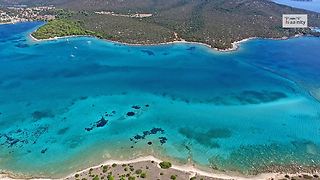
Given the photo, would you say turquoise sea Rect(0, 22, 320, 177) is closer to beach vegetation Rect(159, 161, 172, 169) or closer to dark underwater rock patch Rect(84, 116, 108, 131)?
dark underwater rock patch Rect(84, 116, 108, 131)

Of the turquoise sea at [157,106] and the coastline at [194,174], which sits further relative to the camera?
the turquoise sea at [157,106]

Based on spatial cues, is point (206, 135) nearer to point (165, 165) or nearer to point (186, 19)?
point (165, 165)

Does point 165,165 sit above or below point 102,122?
below

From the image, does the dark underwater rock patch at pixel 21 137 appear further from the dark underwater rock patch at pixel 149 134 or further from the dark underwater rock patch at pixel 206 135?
the dark underwater rock patch at pixel 206 135

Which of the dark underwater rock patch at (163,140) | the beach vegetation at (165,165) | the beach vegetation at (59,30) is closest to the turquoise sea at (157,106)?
the dark underwater rock patch at (163,140)

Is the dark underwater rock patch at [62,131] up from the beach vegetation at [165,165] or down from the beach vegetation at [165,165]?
up

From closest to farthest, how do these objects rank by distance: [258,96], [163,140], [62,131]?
1. [163,140]
2. [62,131]
3. [258,96]

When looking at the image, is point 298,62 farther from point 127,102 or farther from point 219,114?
point 127,102

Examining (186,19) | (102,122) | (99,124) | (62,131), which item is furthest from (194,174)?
(186,19)

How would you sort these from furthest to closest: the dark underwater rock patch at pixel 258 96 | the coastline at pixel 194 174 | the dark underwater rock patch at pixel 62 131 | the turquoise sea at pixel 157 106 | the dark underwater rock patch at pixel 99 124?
the dark underwater rock patch at pixel 258 96 → the dark underwater rock patch at pixel 99 124 → the dark underwater rock patch at pixel 62 131 → the turquoise sea at pixel 157 106 → the coastline at pixel 194 174

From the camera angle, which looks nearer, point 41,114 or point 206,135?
point 206,135
